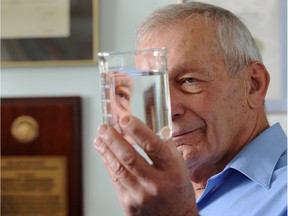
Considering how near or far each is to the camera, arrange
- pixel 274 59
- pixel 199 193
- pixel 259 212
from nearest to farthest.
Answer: pixel 259 212
pixel 199 193
pixel 274 59

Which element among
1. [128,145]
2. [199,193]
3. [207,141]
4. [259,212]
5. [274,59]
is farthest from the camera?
[274,59]

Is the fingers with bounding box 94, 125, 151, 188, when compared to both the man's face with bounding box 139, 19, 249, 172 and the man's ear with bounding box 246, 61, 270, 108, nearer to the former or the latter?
the man's face with bounding box 139, 19, 249, 172

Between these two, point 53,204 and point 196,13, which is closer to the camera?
point 196,13

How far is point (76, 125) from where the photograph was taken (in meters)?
1.42

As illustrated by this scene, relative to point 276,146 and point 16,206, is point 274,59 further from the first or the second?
point 16,206

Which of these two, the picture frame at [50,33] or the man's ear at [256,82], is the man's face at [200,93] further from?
the picture frame at [50,33]

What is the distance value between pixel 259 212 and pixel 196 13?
40 centimetres

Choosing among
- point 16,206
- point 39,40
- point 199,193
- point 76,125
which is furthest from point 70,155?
point 199,193

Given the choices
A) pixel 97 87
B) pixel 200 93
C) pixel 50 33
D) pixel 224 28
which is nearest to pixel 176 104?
pixel 200 93

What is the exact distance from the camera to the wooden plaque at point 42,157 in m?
1.43

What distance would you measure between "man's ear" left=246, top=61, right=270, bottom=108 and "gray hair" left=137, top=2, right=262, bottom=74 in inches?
0.7

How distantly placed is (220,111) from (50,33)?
75 cm

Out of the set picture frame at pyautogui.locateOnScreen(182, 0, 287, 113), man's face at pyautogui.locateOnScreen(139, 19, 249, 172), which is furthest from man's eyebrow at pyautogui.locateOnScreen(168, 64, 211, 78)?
picture frame at pyautogui.locateOnScreen(182, 0, 287, 113)

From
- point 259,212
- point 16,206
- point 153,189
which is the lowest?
point 16,206
